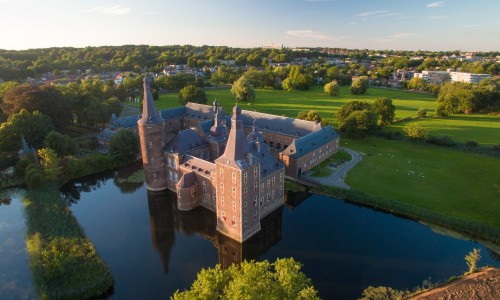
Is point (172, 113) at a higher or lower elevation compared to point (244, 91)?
lower

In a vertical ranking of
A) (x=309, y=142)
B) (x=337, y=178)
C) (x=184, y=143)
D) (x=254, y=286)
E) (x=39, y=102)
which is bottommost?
(x=337, y=178)

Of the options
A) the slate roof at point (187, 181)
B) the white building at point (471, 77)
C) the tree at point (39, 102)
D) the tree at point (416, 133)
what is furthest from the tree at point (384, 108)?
the white building at point (471, 77)

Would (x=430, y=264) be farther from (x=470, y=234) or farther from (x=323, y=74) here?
(x=323, y=74)

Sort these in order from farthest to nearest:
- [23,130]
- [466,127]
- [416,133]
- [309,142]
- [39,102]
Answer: [466,127] → [416,133] → [39,102] → [23,130] → [309,142]

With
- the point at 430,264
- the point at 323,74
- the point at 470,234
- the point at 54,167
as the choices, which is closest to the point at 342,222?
the point at 430,264

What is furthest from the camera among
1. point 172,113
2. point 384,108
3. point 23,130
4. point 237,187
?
point 384,108

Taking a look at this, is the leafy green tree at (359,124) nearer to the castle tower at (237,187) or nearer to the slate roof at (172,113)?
the slate roof at (172,113)

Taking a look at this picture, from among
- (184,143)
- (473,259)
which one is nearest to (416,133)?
(473,259)

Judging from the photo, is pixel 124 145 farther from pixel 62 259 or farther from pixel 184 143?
pixel 62 259
